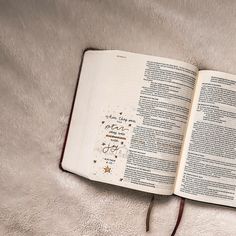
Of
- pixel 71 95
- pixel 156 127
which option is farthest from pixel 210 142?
pixel 71 95

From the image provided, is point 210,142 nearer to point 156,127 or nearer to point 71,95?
point 156,127

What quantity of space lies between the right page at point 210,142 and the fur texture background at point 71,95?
32 millimetres

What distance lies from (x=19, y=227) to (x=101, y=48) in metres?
0.35

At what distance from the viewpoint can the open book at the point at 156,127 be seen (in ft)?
2.51

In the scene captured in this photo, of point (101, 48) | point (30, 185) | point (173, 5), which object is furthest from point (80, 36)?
point (30, 185)

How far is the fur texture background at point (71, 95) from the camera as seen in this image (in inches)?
30.9

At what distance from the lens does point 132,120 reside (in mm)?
773

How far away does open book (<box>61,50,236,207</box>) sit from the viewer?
2.51 ft

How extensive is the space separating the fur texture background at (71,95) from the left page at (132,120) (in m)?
0.03

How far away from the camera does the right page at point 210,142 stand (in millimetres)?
775

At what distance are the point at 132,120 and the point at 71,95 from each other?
120mm

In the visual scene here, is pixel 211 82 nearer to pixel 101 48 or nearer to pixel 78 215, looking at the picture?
pixel 101 48

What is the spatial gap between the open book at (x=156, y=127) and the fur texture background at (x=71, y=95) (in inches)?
1.1

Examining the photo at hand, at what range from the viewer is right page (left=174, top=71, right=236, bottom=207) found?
2.54ft
